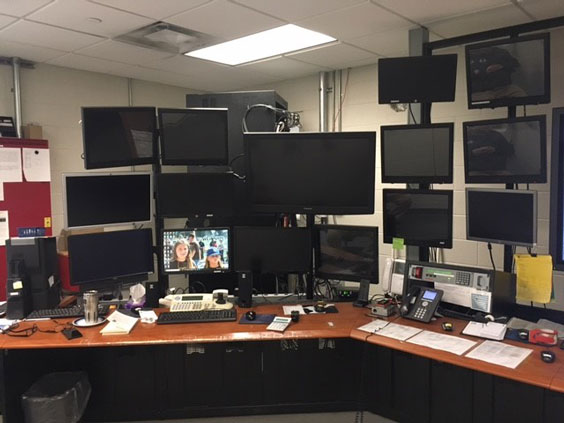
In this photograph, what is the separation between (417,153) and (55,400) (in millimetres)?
2580

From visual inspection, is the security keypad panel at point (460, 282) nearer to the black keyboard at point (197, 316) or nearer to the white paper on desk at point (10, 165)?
the black keyboard at point (197, 316)

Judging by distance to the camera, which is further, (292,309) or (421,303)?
(292,309)

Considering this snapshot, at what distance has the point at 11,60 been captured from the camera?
13.8 feet

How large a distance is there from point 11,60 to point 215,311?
3.19m

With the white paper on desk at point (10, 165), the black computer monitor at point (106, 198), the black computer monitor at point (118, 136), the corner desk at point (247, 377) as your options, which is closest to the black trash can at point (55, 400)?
the corner desk at point (247, 377)

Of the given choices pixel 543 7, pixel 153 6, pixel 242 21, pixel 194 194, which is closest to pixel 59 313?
pixel 194 194

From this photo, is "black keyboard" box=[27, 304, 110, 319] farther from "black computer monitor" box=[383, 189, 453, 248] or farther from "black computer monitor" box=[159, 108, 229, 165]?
"black computer monitor" box=[383, 189, 453, 248]

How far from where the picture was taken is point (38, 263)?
2.77 meters

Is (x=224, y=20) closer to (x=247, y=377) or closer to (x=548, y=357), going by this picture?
(x=247, y=377)

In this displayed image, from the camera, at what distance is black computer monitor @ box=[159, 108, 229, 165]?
295 centimetres

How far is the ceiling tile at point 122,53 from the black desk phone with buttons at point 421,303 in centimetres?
291

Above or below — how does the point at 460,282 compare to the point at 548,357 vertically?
above

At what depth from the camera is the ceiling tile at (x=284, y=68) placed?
4.38 m

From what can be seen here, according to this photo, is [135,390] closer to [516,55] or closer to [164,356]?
[164,356]
